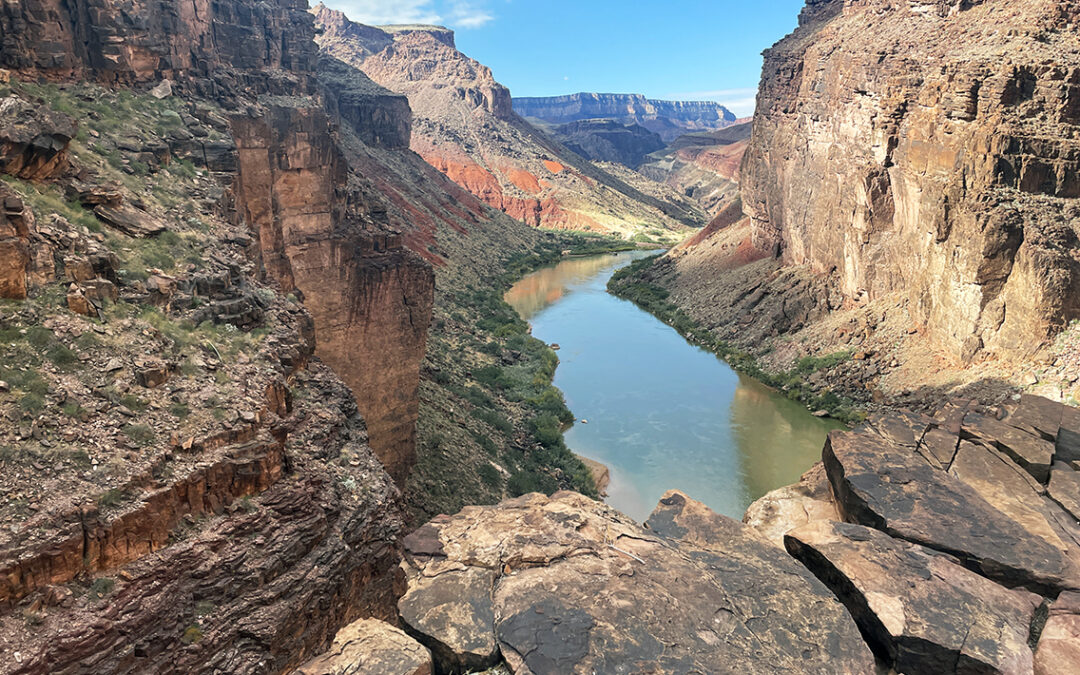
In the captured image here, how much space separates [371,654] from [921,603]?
24.8 feet

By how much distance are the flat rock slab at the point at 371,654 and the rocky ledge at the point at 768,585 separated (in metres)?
0.04

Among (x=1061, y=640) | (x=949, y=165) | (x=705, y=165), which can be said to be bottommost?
(x=1061, y=640)

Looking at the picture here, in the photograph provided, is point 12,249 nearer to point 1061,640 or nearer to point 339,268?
point 339,268

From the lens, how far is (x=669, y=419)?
34094mm

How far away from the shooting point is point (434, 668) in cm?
902

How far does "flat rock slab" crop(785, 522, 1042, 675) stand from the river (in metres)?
12.9

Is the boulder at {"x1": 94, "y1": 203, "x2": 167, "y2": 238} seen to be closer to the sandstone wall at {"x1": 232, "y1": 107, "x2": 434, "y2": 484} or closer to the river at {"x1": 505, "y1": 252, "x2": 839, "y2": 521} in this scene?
the sandstone wall at {"x1": 232, "y1": 107, "x2": 434, "y2": 484}

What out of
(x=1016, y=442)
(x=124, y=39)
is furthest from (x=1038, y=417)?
(x=124, y=39)

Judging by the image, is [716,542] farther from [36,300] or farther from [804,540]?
[36,300]

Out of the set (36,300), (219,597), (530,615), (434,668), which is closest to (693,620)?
(530,615)

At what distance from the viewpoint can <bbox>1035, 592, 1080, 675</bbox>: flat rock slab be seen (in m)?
9.44

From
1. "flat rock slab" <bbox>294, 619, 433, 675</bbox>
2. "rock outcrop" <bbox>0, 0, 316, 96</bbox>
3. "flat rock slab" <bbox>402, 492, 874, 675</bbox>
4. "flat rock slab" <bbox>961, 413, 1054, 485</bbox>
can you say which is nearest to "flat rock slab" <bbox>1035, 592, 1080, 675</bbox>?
"flat rock slab" <bbox>402, 492, 874, 675</bbox>

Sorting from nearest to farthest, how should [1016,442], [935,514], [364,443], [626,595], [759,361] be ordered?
1. [626,595]
2. [364,443]
3. [935,514]
4. [1016,442]
5. [759,361]

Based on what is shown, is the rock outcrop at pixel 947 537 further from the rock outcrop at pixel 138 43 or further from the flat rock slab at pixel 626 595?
the rock outcrop at pixel 138 43
